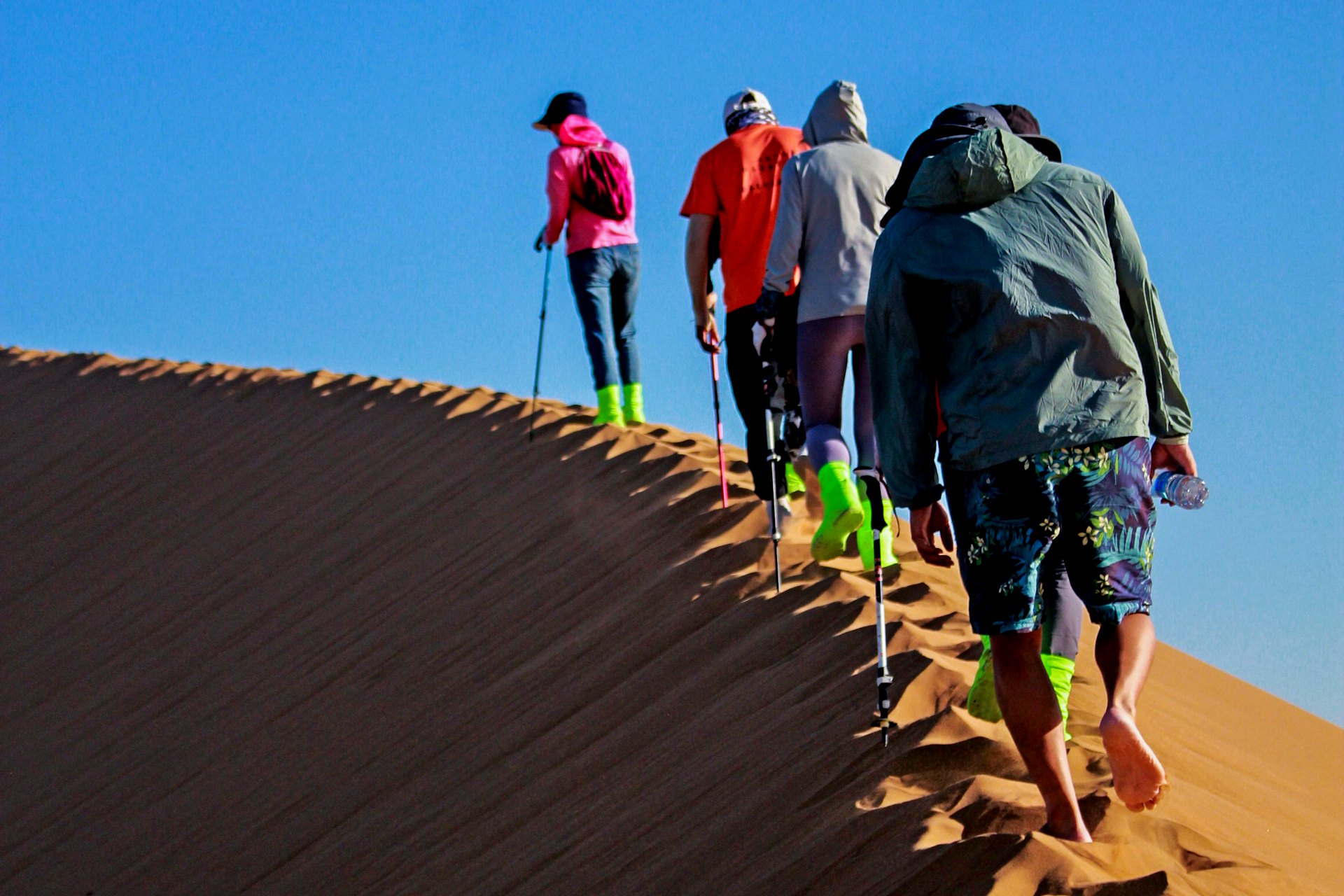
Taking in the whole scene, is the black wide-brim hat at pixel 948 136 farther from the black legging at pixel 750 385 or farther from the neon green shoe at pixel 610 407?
the neon green shoe at pixel 610 407

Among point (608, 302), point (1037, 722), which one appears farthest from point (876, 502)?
point (608, 302)

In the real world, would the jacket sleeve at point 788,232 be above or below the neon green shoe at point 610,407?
above

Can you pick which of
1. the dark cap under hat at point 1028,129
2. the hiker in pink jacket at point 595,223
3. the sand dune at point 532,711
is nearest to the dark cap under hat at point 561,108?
the hiker in pink jacket at point 595,223

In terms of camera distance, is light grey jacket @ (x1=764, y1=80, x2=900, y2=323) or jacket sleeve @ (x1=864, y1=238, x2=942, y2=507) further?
light grey jacket @ (x1=764, y1=80, x2=900, y2=323)

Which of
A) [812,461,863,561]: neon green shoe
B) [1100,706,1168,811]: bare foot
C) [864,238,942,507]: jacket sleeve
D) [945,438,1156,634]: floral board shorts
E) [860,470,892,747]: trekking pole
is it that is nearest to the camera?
[1100,706,1168,811]: bare foot

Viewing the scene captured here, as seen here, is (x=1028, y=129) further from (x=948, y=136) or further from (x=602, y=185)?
(x=602, y=185)

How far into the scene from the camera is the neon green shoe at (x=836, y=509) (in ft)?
18.6

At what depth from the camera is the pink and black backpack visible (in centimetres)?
955

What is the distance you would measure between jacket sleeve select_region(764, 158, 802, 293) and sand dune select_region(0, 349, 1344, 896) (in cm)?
115

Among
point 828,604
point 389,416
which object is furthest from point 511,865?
point 389,416

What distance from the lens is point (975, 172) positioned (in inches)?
131

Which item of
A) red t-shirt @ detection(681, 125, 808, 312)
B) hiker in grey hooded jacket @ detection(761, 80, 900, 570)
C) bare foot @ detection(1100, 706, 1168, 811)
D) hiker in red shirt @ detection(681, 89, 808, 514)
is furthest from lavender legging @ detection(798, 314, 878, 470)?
bare foot @ detection(1100, 706, 1168, 811)

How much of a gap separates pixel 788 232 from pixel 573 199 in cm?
404

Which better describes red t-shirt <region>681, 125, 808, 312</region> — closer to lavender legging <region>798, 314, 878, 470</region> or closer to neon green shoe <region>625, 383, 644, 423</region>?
lavender legging <region>798, 314, 878, 470</region>
